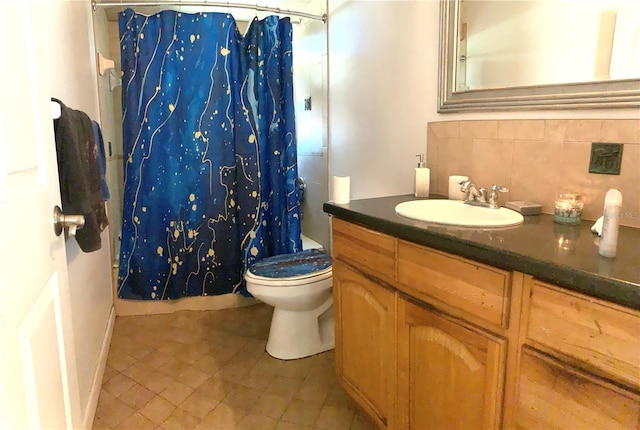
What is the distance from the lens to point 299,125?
3.12 m

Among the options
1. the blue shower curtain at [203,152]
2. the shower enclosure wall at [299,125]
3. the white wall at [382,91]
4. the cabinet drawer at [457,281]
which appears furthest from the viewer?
the shower enclosure wall at [299,125]

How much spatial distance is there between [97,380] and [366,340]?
124 centimetres

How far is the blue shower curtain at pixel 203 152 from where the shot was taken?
2387mm

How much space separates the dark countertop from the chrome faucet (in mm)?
148

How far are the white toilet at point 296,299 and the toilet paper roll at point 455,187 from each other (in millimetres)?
738

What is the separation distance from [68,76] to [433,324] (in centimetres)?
163

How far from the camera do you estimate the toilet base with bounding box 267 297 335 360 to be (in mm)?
2131

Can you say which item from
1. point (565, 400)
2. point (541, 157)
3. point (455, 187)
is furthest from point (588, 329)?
point (455, 187)

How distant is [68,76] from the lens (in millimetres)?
1654

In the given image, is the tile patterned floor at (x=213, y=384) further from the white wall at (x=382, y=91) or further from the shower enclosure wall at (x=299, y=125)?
the white wall at (x=382, y=91)

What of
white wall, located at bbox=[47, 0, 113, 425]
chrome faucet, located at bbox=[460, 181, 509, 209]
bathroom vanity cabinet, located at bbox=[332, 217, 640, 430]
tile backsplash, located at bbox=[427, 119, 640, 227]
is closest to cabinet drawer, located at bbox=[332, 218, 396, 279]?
bathroom vanity cabinet, located at bbox=[332, 217, 640, 430]

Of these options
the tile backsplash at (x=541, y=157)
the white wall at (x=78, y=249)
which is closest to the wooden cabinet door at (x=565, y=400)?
the tile backsplash at (x=541, y=157)

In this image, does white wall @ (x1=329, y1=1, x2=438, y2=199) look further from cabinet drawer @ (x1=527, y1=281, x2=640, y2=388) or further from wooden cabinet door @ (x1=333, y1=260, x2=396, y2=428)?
cabinet drawer @ (x1=527, y1=281, x2=640, y2=388)

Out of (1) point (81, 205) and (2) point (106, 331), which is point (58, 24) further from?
(2) point (106, 331)
